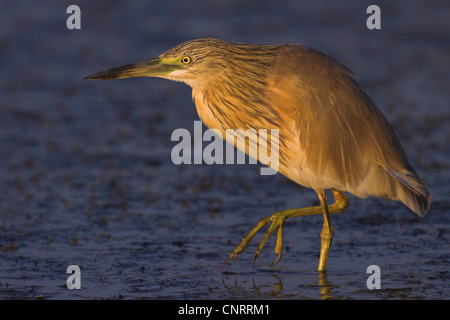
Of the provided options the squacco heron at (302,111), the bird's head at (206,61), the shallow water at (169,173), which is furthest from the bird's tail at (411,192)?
the bird's head at (206,61)

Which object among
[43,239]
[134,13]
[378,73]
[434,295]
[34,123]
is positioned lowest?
[434,295]

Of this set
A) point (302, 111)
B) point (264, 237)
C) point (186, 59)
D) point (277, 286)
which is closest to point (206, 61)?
point (186, 59)

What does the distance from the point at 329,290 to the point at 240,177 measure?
331cm

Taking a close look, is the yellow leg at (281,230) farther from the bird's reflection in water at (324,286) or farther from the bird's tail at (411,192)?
the bird's tail at (411,192)

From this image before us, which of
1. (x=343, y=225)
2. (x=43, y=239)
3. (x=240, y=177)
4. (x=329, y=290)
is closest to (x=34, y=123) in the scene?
(x=240, y=177)

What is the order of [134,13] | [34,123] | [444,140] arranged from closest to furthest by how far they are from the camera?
[444,140] < [34,123] < [134,13]

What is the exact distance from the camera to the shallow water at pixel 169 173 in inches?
271

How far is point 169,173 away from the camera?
9875 mm

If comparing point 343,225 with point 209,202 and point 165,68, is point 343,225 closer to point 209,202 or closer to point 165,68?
point 209,202

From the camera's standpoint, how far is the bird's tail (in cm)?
670

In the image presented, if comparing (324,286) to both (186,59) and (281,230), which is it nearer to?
(281,230)

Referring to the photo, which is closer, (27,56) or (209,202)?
(209,202)

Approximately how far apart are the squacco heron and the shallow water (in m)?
0.58

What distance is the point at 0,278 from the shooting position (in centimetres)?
678
